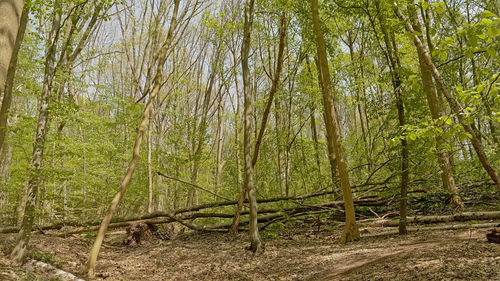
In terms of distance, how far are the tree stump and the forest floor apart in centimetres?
23

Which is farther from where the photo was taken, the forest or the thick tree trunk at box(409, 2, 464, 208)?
the thick tree trunk at box(409, 2, 464, 208)

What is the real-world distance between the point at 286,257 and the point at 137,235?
4.90 m

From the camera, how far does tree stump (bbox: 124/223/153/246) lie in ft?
28.8

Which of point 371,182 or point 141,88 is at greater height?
point 141,88

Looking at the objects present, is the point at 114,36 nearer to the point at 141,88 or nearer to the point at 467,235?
the point at 141,88

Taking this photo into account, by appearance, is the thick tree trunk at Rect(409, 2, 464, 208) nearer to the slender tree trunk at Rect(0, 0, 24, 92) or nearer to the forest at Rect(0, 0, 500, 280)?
the forest at Rect(0, 0, 500, 280)

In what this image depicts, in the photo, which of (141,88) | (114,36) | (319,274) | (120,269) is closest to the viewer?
(319,274)

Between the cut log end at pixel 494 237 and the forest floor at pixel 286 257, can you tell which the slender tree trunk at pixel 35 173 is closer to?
the forest floor at pixel 286 257

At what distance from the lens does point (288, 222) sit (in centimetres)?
848

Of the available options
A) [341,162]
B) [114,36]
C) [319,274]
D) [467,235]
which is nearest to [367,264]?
[319,274]

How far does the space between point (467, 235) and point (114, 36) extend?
1702cm

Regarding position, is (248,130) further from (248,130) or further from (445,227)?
(445,227)

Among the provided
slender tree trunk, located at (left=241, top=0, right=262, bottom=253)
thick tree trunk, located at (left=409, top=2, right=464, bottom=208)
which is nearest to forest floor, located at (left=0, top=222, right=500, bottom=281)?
slender tree trunk, located at (left=241, top=0, right=262, bottom=253)

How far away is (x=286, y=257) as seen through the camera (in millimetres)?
5848
